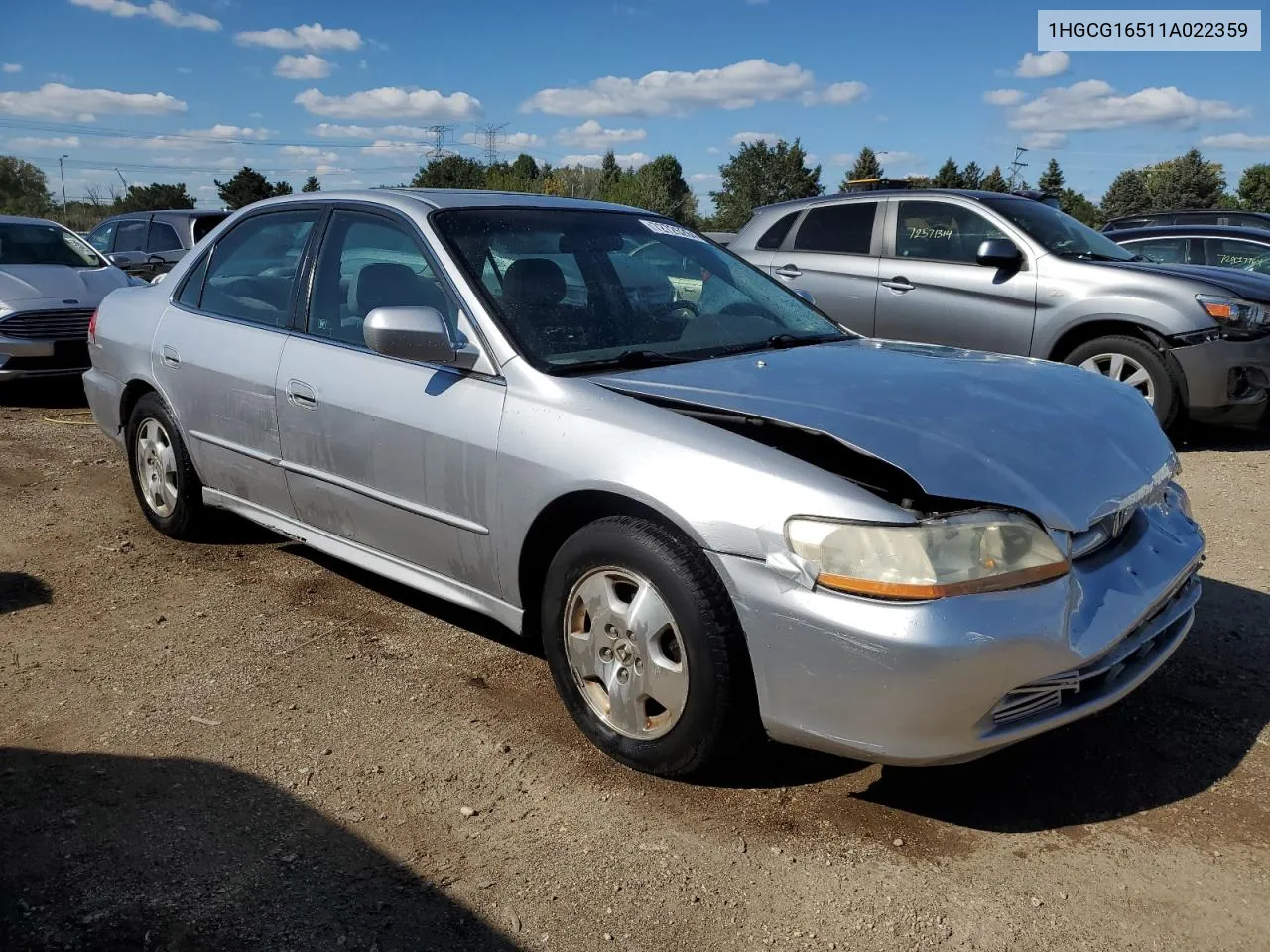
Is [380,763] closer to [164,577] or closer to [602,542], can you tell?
[602,542]

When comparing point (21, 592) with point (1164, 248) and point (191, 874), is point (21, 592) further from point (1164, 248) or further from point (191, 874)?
point (1164, 248)

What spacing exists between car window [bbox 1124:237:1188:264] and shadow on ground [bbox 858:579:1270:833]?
793 cm

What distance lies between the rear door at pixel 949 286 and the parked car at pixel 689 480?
3.66 m

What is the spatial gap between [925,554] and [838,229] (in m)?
6.31

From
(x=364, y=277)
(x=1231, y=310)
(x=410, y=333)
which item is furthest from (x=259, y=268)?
(x=1231, y=310)

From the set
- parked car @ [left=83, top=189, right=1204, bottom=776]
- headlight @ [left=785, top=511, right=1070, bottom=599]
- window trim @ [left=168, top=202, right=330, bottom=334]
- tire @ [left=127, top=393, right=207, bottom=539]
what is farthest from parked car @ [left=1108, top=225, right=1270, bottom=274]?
tire @ [left=127, top=393, right=207, bottom=539]

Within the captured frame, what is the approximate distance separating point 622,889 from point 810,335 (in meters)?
2.18

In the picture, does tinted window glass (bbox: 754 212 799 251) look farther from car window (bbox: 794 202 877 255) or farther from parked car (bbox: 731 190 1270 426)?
car window (bbox: 794 202 877 255)

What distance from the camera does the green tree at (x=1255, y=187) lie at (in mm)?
75088

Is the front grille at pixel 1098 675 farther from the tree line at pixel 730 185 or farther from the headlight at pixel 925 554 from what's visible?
the tree line at pixel 730 185

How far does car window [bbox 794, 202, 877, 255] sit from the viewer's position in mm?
8094

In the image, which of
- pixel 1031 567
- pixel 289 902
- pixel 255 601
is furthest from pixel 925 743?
pixel 255 601

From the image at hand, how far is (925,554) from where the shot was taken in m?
2.38

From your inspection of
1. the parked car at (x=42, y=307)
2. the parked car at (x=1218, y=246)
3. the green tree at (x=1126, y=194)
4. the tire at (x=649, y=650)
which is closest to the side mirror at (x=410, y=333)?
the tire at (x=649, y=650)
